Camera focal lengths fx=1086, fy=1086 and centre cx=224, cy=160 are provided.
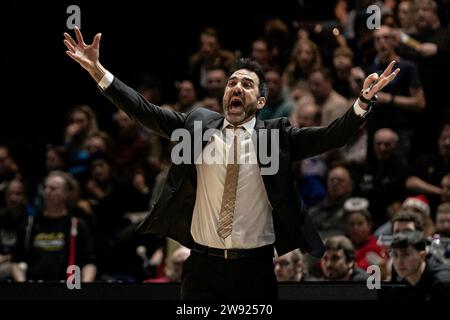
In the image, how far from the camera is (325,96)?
28.9ft

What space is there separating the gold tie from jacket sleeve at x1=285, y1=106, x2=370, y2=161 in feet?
0.87

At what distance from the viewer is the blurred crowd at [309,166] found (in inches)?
294

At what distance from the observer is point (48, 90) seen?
1066 centimetres

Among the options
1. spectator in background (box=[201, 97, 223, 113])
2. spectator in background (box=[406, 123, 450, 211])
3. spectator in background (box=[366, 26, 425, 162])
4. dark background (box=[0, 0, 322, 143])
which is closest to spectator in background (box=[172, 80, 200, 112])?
spectator in background (box=[201, 97, 223, 113])

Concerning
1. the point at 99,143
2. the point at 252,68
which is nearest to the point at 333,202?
the point at 99,143

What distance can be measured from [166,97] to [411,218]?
3985mm

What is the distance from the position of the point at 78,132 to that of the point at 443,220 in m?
3.63

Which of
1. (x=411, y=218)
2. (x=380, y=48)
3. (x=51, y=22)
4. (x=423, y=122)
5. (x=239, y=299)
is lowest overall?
(x=239, y=299)

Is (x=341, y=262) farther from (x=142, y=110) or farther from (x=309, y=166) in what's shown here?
(x=142, y=110)

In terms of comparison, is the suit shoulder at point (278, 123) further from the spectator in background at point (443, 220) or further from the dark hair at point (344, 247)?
the spectator in background at point (443, 220)

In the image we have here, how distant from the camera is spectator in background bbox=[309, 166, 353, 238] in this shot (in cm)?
786

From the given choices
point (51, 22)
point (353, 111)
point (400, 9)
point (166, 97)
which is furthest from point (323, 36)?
point (353, 111)

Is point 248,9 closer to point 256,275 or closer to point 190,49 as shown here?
point 190,49

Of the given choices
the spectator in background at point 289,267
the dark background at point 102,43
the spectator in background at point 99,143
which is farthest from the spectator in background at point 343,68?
the spectator in background at point 289,267
